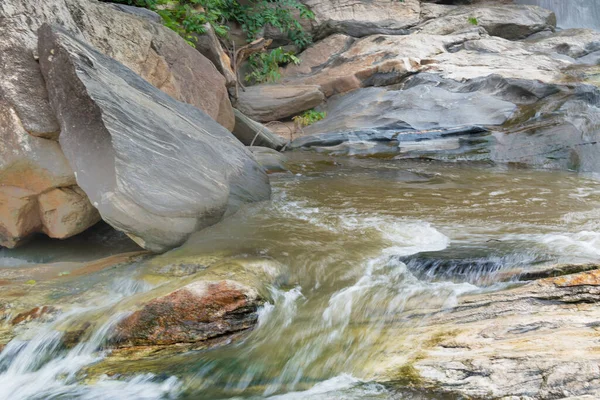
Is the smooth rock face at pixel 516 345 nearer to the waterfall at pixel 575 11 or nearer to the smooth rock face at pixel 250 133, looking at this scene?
the smooth rock face at pixel 250 133

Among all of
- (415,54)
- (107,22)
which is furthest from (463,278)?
(415,54)

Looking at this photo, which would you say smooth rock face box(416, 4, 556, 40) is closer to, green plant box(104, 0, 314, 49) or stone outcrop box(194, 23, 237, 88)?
green plant box(104, 0, 314, 49)

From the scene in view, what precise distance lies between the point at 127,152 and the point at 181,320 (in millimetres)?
1527

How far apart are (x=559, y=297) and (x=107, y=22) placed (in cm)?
519

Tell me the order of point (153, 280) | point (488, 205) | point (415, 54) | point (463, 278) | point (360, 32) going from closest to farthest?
point (463, 278) < point (153, 280) < point (488, 205) < point (415, 54) < point (360, 32)

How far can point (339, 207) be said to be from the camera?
225 inches

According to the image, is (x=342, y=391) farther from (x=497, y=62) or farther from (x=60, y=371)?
(x=497, y=62)

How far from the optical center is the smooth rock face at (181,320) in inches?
131

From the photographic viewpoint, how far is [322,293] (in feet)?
12.1

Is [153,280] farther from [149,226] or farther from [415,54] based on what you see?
[415,54]

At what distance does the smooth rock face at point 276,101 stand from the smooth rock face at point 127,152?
617 cm

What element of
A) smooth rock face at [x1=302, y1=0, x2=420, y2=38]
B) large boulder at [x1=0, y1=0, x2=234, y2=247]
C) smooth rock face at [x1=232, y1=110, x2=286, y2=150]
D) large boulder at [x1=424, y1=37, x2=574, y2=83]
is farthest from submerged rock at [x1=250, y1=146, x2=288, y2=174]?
smooth rock face at [x1=302, y1=0, x2=420, y2=38]

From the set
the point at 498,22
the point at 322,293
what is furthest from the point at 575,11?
the point at 322,293

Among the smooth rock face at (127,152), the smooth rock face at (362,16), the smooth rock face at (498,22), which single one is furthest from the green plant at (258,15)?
the smooth rock face at (127,152)
